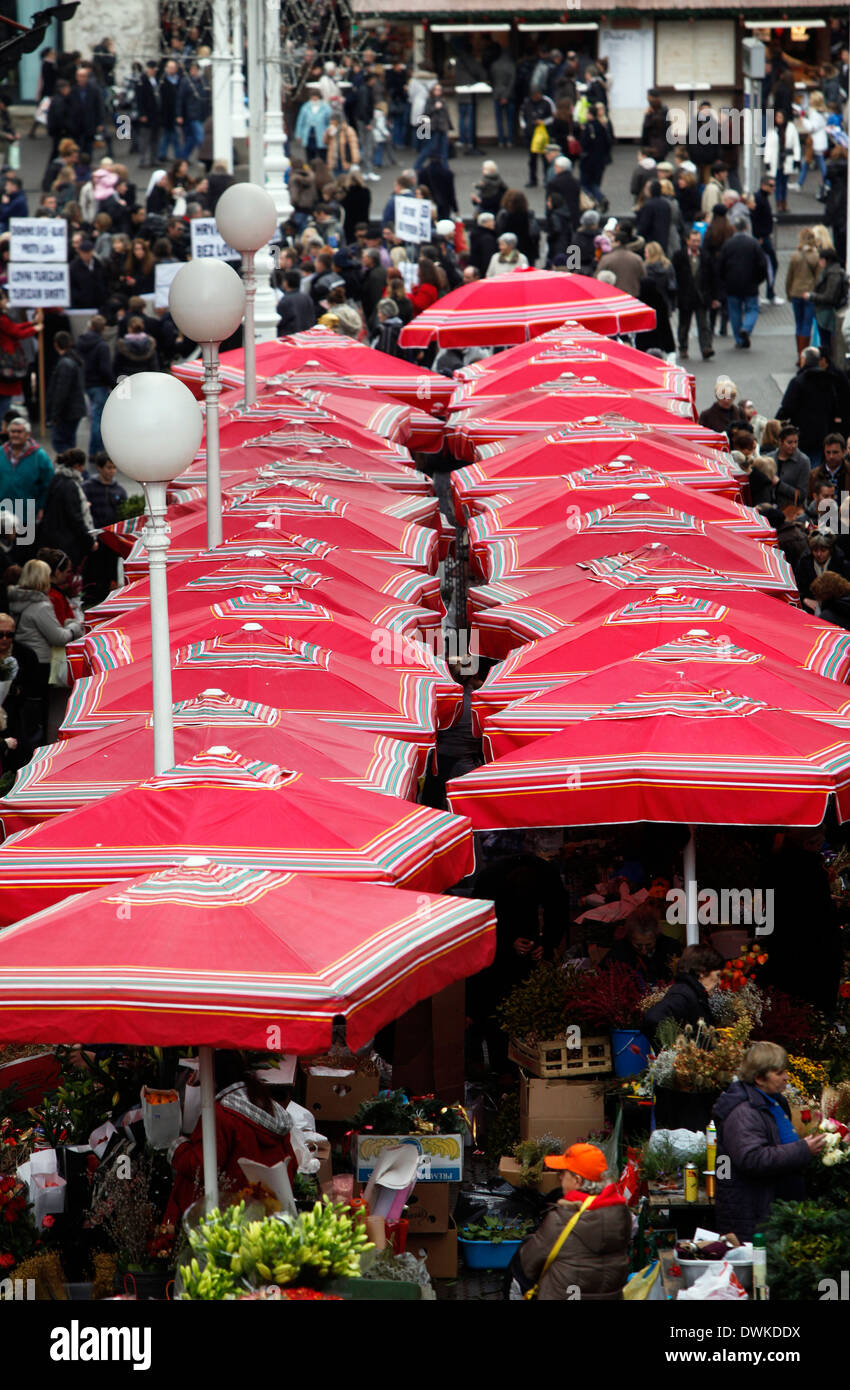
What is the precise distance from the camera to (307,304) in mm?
24375

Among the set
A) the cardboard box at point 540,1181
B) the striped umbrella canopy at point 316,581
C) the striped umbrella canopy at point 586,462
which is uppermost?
the striped umbrella canopy at point 586,462

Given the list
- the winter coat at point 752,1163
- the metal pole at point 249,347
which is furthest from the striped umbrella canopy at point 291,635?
the metal pole at point 249,347

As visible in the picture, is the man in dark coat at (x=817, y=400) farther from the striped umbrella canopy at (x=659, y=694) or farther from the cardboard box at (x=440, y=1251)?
the cardboard box at (x=440, y=1251)

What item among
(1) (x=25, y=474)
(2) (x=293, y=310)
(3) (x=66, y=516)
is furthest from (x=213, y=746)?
(2) (x=293, y=310)

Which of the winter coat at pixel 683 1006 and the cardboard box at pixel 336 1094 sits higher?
the winter coat at pixel 683 1006

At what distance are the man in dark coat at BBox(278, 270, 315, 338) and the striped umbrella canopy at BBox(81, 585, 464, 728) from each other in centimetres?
1310

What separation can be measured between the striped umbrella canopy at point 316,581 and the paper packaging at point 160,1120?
3731mm

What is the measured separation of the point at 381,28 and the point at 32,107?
8000mm

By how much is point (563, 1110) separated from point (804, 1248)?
241 centimetres

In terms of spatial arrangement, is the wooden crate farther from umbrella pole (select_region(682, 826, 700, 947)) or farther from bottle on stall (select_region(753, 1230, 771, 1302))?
bottle on stall (select_region(753, 1230, 771, 1302))

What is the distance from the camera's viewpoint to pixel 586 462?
1498 centimetres

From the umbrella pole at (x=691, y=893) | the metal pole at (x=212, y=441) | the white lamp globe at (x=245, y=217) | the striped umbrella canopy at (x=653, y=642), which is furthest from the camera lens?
the white lamp globe at (x=245, y=217)

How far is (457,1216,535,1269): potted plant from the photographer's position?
880 cm

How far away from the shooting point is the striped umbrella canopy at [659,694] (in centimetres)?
997
